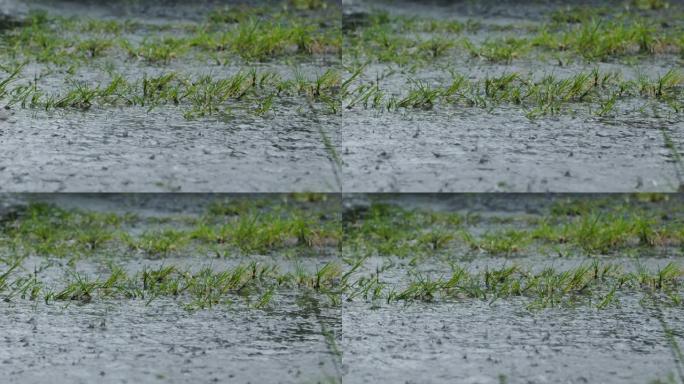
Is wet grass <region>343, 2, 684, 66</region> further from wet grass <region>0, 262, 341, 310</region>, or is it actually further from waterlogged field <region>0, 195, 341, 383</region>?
wet grass <region>0, 262, 341, 310</region>

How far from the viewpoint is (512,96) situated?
120 inches

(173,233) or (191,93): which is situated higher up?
(191,93)

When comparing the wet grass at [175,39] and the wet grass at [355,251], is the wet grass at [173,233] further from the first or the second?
the wet grass at [175,39]

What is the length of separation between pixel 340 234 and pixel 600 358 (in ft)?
3.47

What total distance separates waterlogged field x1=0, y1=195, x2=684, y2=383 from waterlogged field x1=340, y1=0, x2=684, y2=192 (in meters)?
0.34

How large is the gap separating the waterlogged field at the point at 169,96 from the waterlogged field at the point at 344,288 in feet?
1.16

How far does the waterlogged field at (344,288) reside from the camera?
2.40 metres

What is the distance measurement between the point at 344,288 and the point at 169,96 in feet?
2.37

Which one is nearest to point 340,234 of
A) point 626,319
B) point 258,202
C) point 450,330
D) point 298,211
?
point 298,211

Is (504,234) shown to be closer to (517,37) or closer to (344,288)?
(517,37)

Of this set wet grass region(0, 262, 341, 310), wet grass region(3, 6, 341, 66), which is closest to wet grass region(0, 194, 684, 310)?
wet grass region(0, 262, 341, 310)

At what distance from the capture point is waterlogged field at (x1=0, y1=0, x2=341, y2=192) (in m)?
2.62

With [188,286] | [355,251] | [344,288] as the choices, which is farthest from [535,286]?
[188,286]

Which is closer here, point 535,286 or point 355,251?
point 535,286
